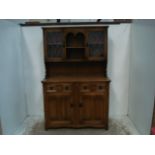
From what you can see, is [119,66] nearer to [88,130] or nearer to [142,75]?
[142,75]

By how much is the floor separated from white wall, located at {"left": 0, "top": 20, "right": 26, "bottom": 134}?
13 centimetres

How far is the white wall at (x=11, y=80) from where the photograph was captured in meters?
1.45


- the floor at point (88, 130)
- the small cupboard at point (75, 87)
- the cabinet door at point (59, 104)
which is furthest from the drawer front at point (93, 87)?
the floor at point (88, 130)

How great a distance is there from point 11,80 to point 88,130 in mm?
932

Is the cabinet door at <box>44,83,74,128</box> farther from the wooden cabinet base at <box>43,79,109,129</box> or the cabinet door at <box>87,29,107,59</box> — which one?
the cabinet door at <box>87,29,107,59</box>

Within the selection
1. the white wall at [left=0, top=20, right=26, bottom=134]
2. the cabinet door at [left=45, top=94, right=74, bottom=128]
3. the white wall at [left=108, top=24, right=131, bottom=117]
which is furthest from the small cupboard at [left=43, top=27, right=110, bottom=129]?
the white wall at [left=0, top=20, right=26, bottom=134]

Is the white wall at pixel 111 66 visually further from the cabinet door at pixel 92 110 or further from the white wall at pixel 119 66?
the cabinet door at pixel 92 110

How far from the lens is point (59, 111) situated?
1767 millimetres

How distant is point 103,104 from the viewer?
175 cm

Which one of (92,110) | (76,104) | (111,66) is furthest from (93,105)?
(111,66)

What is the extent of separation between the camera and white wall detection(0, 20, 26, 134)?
4.76 ft
